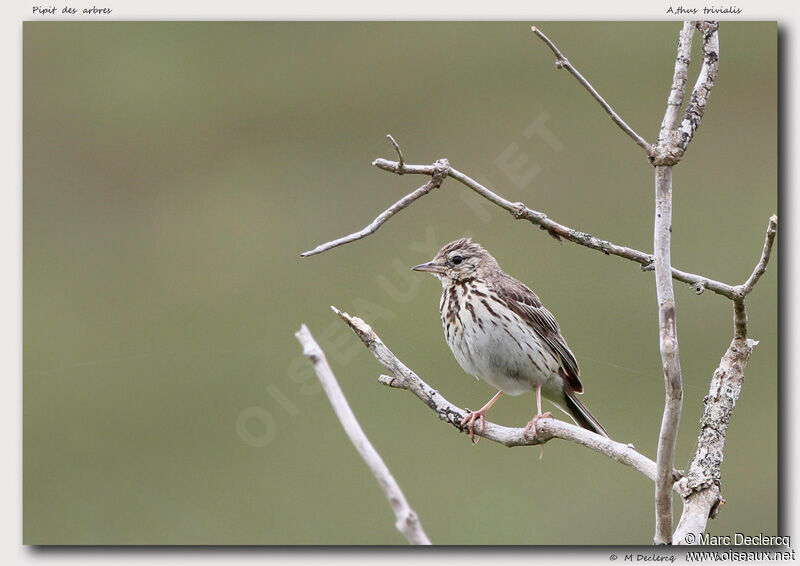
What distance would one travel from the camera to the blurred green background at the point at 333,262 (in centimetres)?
511

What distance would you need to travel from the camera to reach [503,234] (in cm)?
654

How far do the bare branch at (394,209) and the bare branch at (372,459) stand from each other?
0.46 metres

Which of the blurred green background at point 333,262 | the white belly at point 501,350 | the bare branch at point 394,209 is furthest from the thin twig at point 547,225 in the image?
the blurred green background at point 333,262

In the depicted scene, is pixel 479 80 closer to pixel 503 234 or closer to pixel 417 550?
pixel 503 234

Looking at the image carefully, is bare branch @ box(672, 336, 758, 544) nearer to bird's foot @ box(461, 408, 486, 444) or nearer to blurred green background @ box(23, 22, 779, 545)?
bird's foot @ box(461, 408, 486, 444)

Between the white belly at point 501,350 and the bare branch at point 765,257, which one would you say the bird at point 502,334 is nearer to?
the white belly at point 501,350

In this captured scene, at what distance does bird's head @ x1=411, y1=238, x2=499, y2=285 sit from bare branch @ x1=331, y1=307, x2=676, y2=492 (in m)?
0.69

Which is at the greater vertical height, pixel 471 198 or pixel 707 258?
pixel 471 198

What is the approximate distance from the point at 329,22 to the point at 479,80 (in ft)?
5.46

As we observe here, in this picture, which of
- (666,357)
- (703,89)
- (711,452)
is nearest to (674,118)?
(703,89)

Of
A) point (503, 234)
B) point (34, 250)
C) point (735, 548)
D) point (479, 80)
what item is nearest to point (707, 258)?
point (503, 234)

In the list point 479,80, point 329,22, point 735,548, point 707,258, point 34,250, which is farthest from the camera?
point 479,80

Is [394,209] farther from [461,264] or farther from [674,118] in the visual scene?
[461,264]

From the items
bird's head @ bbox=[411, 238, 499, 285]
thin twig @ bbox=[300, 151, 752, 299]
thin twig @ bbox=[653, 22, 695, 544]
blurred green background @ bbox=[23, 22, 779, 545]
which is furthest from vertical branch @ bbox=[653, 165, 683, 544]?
blurred green background @ bbox=[23, 22, 779, 545]
